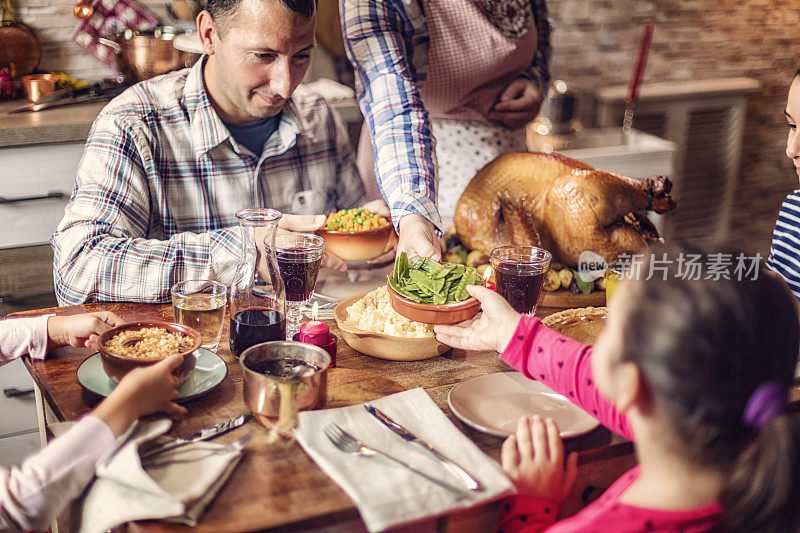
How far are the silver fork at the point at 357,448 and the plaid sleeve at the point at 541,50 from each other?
1669mm

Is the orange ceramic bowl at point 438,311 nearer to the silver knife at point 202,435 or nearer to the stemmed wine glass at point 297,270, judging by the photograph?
the stemmed wine glass at point 297,270

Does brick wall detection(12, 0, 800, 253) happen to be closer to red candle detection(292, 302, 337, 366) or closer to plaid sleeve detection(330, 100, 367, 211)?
plaid sleeve detection(330, 100, 367, 211)

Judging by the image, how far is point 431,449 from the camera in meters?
1.08

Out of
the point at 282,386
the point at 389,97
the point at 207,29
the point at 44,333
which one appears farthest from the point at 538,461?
the point at 207,29

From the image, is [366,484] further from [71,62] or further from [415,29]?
[71,62]

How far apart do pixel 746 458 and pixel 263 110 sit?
4.60 feet

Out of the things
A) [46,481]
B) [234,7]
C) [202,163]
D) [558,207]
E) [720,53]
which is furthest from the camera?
[720,53]

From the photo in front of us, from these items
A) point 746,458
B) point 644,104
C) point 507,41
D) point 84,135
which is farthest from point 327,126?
point 644,104

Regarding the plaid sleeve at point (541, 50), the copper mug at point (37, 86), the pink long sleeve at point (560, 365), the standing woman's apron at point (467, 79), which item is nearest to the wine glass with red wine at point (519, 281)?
the pink long sleeve at point (560, 365)

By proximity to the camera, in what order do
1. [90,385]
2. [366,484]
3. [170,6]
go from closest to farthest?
[366,484]
[90,385]
[170,6]

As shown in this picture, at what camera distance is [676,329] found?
0.87 meters

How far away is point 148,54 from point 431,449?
2.17 meters

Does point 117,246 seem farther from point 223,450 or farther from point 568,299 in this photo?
point 568,299

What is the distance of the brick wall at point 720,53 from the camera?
4152mm
